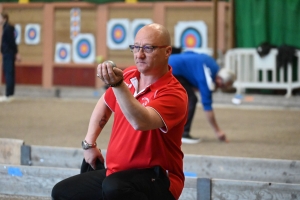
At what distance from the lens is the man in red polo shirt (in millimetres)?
2625

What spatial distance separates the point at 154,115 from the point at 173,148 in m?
0.30

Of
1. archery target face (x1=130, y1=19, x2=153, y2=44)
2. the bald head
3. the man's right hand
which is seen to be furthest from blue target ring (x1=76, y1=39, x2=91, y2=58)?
the bald head

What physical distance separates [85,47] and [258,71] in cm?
346

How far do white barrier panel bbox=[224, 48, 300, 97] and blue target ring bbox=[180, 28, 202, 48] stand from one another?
0.74m

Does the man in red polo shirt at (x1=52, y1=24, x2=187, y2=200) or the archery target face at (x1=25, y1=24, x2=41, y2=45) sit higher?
the archery target face at (x1=25, y1=24, x2=41, y2=45)

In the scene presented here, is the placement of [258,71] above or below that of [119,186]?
above

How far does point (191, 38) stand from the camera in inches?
426

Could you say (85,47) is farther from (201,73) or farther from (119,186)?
(119,186)

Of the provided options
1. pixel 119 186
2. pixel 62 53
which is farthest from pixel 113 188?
pixel 62 53

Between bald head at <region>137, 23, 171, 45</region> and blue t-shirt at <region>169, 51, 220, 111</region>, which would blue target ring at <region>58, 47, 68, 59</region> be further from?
bald head at <region>137, 23, 171, 45</region>

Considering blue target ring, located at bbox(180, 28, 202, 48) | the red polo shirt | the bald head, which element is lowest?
the red polo shirt

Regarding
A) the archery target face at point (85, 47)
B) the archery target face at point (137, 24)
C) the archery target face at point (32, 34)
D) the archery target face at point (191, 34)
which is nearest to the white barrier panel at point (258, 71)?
the archery target face at point (191, 34)

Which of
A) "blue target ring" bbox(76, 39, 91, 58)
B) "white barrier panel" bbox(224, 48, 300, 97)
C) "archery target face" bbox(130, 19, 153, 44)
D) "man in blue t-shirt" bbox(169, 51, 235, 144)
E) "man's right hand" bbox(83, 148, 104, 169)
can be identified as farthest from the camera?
"blue target ring" bbox(76, 39, 91, 58)

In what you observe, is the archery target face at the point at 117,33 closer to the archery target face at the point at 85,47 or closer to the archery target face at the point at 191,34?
the archery target face at the point at 85,47
